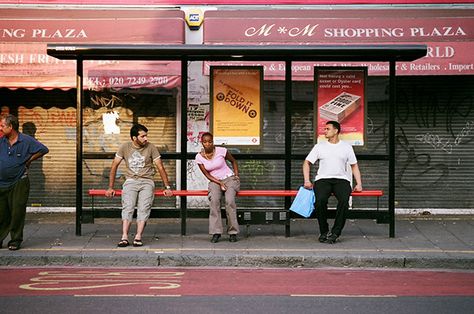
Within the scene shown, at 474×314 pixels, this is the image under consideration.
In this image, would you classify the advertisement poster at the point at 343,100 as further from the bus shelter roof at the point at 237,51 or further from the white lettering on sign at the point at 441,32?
the white lettering on sign at the point at 441,32

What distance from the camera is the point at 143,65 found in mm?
13312

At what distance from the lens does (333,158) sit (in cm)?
1076

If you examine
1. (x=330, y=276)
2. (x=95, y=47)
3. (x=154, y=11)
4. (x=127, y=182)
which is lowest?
(x=330, y=276)

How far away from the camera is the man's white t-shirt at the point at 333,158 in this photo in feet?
35.3

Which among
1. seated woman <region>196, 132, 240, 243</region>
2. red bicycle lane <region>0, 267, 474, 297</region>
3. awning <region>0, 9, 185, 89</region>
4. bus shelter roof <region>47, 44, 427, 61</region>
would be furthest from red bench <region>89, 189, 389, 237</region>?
awning <region>0, 9, 185, 89</region>

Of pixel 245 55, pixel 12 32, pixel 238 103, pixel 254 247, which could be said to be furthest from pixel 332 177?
pixel 12 32

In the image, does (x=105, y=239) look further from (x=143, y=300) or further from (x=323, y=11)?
(x=323, y=11)

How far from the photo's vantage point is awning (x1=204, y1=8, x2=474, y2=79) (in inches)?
520

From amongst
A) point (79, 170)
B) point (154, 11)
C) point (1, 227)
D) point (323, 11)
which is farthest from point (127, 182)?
point (323, 11)

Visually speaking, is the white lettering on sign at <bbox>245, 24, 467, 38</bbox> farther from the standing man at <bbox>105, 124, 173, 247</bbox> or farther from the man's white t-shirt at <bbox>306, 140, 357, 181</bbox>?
the standing man at <bbox>105, 124, 173, 247</bbox>

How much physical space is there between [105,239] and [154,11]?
4.53 m

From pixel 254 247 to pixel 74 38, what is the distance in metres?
5.20

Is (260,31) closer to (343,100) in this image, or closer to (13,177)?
(343,100)

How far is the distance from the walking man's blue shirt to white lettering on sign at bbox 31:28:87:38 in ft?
11.1
